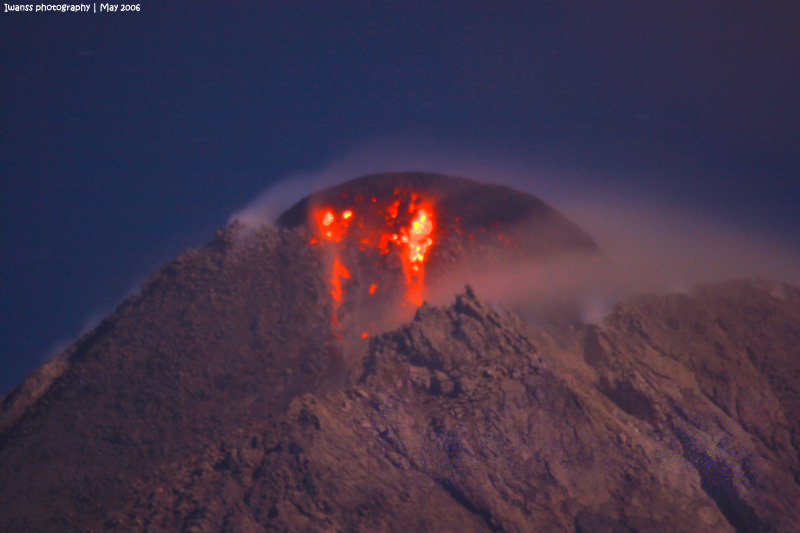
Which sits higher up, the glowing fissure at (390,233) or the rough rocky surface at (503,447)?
the glowing fissure at (390,233)

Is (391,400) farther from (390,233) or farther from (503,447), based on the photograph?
(390,233)

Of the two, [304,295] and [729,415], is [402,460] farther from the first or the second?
[729,415]

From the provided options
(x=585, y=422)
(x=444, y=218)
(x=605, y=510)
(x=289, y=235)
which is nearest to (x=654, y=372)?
(x=585, y=422)

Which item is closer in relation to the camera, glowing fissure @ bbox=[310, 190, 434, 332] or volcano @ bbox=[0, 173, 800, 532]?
volcano @ bbox=[0, 173, 800, 532]

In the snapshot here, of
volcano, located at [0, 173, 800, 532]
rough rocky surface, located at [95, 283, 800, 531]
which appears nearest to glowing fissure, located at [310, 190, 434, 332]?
volcano, located at [0, 173, 800, 532]

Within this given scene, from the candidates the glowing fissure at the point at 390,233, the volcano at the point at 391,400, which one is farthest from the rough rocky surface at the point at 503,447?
the glowing fissure at the point at 390,233

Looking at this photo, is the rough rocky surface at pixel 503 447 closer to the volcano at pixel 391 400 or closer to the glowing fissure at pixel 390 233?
the volcano at pixel 391 400

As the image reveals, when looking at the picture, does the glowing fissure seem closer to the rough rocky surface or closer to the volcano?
the volcano

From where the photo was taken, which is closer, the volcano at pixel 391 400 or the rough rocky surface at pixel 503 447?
the rough rocky surface at pixel 503 447
